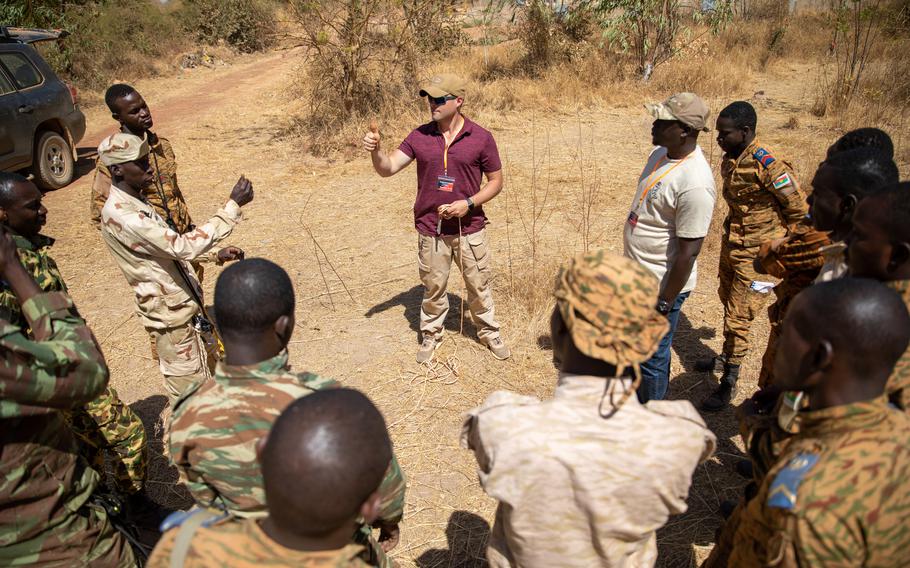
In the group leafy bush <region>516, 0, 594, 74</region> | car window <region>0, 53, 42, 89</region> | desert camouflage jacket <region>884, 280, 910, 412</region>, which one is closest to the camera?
desert camouflage jacket <region>884, 280, 910, 412</region>

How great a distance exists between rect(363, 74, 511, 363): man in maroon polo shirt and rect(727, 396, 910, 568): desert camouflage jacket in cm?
264

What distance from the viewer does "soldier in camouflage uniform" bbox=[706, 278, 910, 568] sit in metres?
1.34

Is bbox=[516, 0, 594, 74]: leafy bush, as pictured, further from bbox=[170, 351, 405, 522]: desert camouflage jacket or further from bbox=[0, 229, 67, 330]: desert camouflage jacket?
bbox=[170, 351, 405, 522]: desert camouflage jacket

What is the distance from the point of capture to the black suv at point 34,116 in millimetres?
7590

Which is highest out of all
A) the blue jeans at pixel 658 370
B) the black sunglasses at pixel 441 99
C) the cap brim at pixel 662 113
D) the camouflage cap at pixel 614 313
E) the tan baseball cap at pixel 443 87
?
the tan baseball cap at pixel 443 87

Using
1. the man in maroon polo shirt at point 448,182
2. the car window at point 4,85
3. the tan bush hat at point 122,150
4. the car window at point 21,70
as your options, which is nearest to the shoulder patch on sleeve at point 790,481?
the man in maroon polo shirt at point 448,182

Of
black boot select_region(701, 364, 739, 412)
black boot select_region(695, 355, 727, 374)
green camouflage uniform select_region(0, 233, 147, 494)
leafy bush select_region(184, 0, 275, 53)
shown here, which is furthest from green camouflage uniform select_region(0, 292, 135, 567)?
leafy bush select_region(184, 0, 275, 53)

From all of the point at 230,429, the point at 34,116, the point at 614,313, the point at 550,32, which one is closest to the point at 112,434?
the point at 230,429

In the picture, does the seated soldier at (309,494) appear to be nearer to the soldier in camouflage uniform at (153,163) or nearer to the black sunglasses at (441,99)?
the black sunglasses at (441,99)

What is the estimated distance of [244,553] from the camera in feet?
3.98

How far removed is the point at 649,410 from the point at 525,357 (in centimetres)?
276

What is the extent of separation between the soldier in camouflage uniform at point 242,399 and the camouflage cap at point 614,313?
0.74m

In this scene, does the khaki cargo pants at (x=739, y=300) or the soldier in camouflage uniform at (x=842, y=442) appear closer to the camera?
the soldier in camouflage uniform at (x=842, y=442)

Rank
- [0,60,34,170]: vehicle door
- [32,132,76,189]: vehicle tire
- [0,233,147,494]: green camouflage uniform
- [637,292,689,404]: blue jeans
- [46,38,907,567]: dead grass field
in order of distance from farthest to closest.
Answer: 1. [32,132,76,189]: vehicle tire
2. [0,60,34,170]: vehicle door
3. [46,38,907,567]: dead grass field
4. [637,292,689,404]: blue jeans
5. [0,233,147,494]: green camouflage uniform
